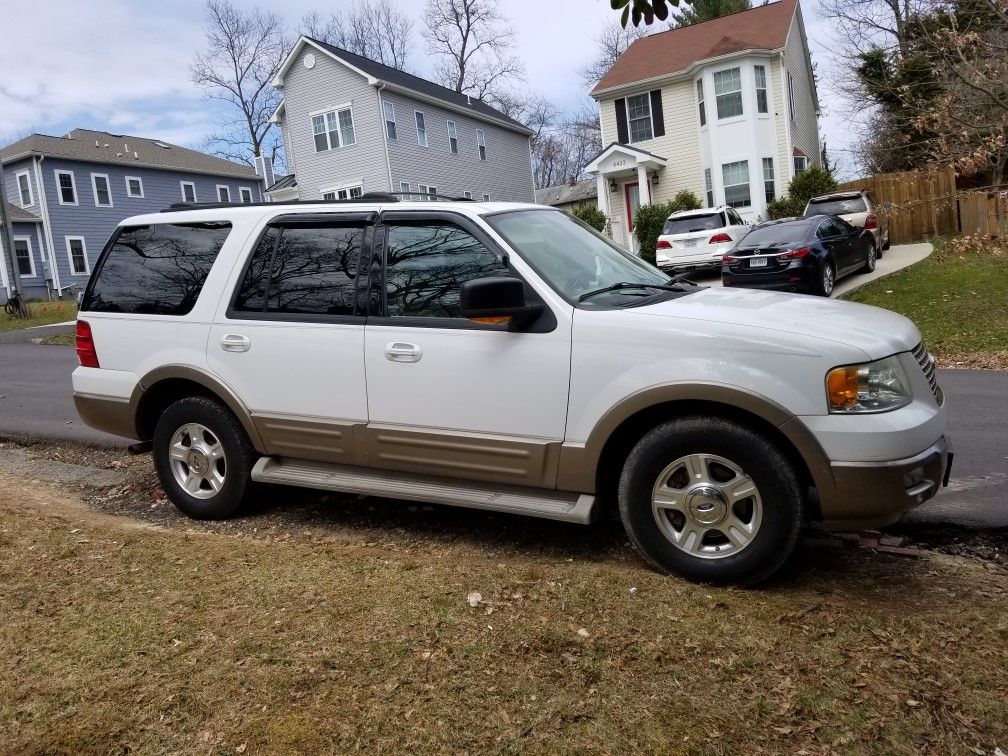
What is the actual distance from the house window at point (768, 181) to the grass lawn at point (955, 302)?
32.7 ft

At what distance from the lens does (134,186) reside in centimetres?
4147

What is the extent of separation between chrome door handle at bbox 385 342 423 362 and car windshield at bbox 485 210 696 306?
75 centimetres

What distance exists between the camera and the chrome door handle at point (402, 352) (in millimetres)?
4438

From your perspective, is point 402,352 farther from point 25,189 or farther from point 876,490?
point 25,189

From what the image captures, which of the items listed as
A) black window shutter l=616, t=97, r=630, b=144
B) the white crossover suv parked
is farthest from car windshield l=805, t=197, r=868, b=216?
black window shutter l=616, t=97, r=630, b=144

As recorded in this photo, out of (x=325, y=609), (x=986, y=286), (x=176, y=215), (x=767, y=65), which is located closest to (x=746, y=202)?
(x=767, y=65)

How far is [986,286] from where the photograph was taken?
14.6 metres

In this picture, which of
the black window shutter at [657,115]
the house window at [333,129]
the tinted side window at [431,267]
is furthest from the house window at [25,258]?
the tinted side window at [431,267]

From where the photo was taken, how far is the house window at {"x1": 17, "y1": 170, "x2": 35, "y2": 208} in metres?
38.4

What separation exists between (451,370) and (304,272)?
123 centimetres

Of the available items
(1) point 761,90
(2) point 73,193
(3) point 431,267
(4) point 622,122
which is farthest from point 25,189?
(3) point 431,267

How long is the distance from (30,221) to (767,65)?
105 feet

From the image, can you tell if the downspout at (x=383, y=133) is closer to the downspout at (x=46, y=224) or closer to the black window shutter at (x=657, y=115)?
→ the black window shutter at (x=657, y=115)

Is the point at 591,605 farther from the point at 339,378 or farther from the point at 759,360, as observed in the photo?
the point at 339,378
